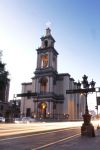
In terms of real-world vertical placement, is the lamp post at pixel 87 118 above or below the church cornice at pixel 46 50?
below

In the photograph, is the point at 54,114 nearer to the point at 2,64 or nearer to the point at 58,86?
the point at 58,86

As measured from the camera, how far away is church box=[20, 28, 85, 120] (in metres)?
86.6

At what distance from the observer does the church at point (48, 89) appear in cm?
8656

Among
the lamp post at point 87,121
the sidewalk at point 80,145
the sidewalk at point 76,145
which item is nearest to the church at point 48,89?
the lamp post at point 87,121

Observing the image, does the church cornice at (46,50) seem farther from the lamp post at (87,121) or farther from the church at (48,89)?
the lamp post at (87,121)

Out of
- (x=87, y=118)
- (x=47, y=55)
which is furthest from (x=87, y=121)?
(x=47, y=55)

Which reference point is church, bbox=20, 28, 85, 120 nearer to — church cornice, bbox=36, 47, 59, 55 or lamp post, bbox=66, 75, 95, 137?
church cornice, bbox=36, 47, 59, 55

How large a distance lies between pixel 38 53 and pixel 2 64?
68233 mm

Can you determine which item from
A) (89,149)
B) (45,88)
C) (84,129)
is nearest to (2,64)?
(84,129)

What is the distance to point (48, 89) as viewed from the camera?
87812mm

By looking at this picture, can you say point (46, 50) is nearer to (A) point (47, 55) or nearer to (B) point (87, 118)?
(A) point (47, 55)

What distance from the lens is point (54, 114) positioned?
87.1 m

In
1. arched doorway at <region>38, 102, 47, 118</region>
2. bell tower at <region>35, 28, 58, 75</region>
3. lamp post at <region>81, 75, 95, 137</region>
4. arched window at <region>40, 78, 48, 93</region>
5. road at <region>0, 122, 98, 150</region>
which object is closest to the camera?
road at <region>0, 122, 98, 150</region>

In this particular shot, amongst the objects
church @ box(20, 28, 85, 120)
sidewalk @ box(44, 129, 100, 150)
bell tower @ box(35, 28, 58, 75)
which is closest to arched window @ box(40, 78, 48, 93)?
church @ box(20, 28, 85, 120)
